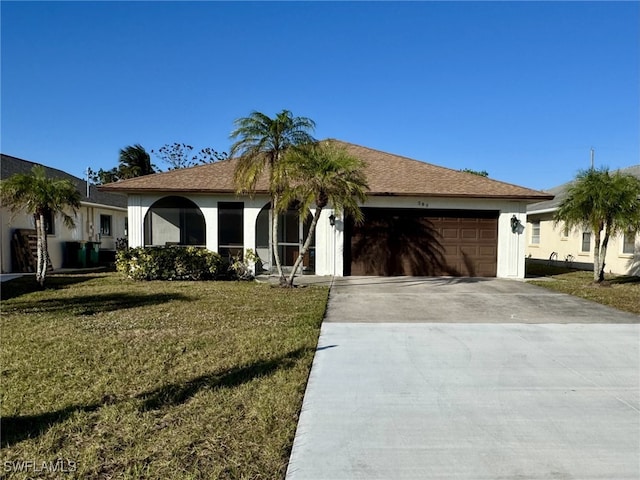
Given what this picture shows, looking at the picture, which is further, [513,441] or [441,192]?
[441,192]

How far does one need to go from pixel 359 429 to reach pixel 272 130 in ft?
29.3

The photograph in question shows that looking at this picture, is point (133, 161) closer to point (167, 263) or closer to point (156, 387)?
point (167, 263)

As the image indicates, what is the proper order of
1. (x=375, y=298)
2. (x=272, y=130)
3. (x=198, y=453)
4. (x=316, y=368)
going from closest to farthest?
(x=198, y=453)
(x=316, y=368)
(x=375, y=298)
(x=272, y=130)

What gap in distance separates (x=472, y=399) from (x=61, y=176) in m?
23.3

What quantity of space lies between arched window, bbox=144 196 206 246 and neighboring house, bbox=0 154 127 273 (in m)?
4.24

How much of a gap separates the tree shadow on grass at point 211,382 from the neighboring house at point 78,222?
474 inches

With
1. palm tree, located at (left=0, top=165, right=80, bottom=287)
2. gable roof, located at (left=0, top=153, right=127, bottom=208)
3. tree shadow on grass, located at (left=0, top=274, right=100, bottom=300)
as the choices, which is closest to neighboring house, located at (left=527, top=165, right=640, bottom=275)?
palm tree, located at (left=0, top=165, right=80, bottom=287)

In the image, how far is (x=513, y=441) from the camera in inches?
135

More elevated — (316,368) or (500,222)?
(500,222)

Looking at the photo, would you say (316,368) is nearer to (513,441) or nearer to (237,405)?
(237,405)

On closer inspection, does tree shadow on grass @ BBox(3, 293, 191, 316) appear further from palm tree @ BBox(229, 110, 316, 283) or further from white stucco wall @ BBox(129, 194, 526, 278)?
white stucco wall @ BBox(129, 194, 526, 278)

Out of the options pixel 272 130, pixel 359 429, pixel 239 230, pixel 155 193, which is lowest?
pixel 359 429

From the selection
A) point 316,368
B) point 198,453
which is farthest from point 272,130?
point 198,453

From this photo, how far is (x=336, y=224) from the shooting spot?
581 inches
